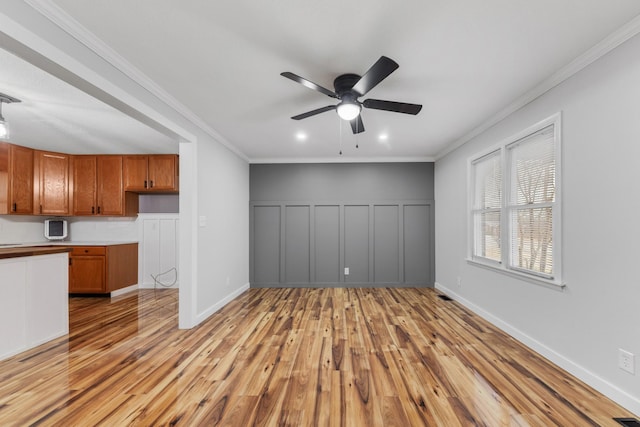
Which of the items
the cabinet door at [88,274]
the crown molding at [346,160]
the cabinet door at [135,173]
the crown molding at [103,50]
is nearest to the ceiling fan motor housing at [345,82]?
the crown molding at [103,50]

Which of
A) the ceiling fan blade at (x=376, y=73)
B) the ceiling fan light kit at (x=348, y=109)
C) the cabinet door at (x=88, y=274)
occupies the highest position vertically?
the ceiling fan blade at (x=376, y=73)

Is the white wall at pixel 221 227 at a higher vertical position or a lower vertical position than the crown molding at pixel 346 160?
lower

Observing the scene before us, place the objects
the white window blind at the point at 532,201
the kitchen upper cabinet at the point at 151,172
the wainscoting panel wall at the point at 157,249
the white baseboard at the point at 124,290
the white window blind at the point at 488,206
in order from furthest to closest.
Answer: the wainscoting panel wall at the point at 157,249 < the kitchen upper cabinet at the point at 151,172 < the white baseboard at the point at 124,290 < the white window blind at the point at 488,206 < the white window blind at the point at 532,201

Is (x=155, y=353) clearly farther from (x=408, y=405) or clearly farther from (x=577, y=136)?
(x=577, y=136)

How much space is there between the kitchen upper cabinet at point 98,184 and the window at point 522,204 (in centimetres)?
564

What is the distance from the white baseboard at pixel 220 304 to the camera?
3.48 metres

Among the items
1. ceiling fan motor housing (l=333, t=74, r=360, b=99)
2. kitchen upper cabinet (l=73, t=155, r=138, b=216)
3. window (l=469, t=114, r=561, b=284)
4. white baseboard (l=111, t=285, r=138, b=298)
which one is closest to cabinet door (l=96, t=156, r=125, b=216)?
kitchen upper cabinet (l=73, t=155, r=138, b=216)

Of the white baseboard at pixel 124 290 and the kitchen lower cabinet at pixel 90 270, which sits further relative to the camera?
the white baseboard at pixel 124 290

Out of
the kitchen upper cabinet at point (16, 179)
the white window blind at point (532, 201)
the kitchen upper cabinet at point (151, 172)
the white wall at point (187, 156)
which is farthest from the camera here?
the kitchen upper cabinet at point (151, 172)

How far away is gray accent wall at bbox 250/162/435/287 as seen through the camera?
5348 mm

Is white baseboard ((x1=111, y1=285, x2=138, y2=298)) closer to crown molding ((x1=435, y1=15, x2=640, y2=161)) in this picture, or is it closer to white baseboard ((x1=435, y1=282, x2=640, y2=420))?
white baseboard ((x1=435, y1=282, x2=640, y2=420))

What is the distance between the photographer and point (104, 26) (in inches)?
70.8

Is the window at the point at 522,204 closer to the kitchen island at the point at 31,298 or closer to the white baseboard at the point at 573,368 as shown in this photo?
the white baseboard at the point at 573,368

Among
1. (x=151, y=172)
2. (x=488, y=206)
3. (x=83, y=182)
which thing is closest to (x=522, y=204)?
(x=488, y=206)
